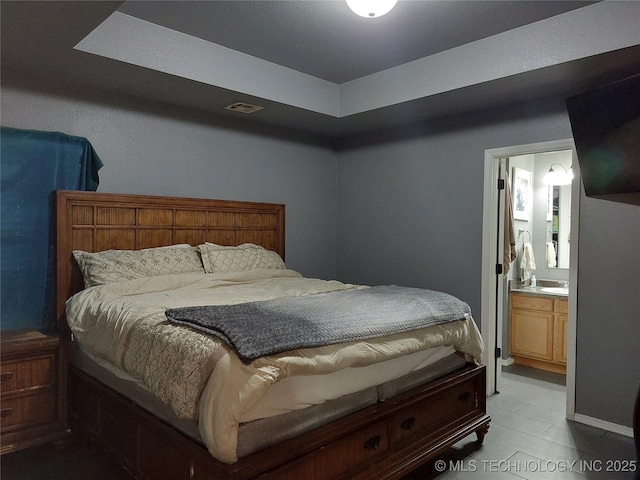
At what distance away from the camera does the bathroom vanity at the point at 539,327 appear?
409cm

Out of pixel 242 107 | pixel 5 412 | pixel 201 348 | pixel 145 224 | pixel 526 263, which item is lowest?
pixel 5 412

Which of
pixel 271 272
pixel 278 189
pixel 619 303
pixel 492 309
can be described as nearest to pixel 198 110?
pixel 278 189

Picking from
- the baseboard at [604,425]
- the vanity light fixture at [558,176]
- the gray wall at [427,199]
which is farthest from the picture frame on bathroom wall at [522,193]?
the baseboard at [604,425]

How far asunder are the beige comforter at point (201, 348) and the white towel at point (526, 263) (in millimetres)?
2396

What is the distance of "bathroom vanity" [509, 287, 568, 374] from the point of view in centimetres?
409

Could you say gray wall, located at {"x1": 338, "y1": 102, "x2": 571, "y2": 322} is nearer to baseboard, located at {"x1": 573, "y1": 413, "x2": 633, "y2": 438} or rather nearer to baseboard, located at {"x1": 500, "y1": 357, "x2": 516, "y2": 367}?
baseboard, located at {"x1": 573, "y1": 413, "x2": 633, "y2": 438}

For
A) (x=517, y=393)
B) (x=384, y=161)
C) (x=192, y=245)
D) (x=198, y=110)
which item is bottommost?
(x=517, y=393)

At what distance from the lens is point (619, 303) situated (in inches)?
115

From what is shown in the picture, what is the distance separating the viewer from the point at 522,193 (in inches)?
182

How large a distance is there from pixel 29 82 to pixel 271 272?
208 cm

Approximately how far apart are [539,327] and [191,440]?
3.65 metres

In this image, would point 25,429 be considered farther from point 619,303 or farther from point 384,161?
point 619,303

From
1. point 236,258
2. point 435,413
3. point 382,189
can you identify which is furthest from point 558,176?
point 236,258

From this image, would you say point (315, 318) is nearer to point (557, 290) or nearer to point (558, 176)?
point (557, 290)
